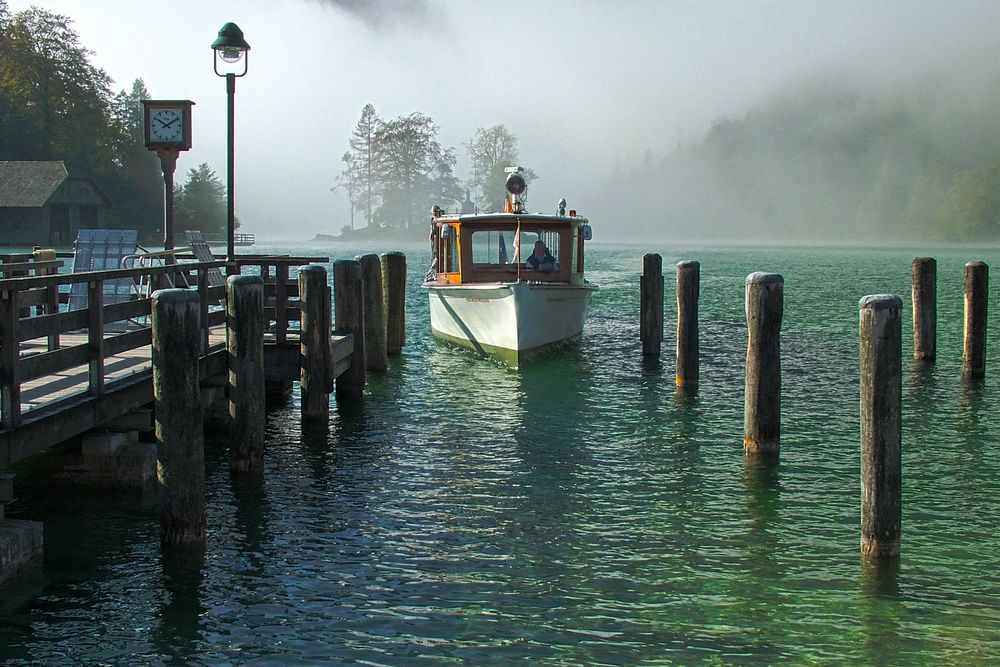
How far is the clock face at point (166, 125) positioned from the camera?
48.4ft

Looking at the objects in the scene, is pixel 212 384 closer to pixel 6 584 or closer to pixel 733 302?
pixel 6 584

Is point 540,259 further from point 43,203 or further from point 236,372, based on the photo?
point 43,203

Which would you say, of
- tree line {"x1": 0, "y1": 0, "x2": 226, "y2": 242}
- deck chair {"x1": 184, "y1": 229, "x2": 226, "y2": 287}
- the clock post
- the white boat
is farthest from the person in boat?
tree line {"x1": 0, "y1": 0, "x2": 226, "y2": 242}

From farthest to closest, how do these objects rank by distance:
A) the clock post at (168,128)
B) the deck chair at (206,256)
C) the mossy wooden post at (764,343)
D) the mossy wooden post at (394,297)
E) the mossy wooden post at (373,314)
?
the mossy wooden post at (394,297), the mossy wooden post at (373,314), the deck chair at (206,256), the clock post at (168,128), the mossy wooden post at (764,343)

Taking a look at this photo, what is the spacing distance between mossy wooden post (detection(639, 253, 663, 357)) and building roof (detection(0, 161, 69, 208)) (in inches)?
2405

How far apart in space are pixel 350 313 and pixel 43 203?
63865mm

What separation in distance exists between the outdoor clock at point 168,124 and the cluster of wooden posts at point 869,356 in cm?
741

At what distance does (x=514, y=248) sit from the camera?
75.5 feet

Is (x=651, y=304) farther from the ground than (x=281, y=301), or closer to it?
closer to it

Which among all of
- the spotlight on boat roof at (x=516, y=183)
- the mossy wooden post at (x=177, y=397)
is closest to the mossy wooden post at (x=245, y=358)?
the mossy wooden post at (x=177, y=397)

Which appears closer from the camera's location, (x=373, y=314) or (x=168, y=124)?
(x=168, y=124)

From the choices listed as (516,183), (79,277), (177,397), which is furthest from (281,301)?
(516,183)

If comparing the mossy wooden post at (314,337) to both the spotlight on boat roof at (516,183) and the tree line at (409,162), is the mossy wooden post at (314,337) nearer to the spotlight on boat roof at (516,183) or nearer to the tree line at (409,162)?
the spotlight on boat roof at (516,183)

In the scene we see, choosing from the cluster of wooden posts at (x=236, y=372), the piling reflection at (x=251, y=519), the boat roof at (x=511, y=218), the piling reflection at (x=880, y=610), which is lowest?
the piling reflection at (x=880, y=610)
